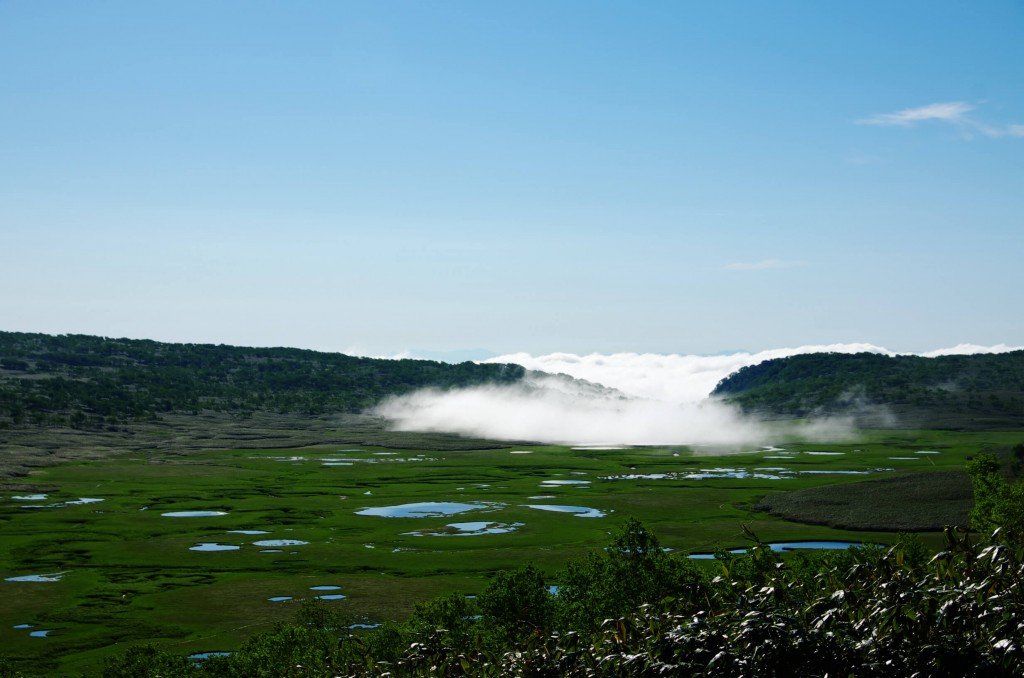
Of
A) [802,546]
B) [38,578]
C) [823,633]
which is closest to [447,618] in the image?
[823,633]

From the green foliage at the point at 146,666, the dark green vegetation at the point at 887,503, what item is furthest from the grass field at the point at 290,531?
the green foliage at the point at 146,666

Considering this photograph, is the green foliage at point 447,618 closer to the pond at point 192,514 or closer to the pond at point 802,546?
the pond at point 802,546

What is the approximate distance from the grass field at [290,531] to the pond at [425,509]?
98.5 inches

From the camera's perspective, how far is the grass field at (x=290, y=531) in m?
67.6

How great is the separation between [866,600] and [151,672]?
33719mm

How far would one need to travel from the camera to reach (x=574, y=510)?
125438mm

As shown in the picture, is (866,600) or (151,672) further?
(151,672)

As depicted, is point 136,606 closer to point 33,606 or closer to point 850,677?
point 33,606

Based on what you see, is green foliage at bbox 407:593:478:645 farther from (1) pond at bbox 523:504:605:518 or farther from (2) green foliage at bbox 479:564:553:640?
(1) pond at bbox 523:504:605:518

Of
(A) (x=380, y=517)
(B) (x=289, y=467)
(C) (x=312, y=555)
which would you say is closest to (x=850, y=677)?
(C) (x=312, y=555)

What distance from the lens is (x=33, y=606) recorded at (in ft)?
231

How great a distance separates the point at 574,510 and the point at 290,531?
38230 mm

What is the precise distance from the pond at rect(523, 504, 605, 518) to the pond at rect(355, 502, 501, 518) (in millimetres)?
5863

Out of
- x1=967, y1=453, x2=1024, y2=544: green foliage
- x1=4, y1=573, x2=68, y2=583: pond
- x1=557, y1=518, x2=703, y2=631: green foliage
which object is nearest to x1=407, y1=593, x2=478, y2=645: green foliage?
x1=557, y1=518, x2=703, y2=631: green foliage
